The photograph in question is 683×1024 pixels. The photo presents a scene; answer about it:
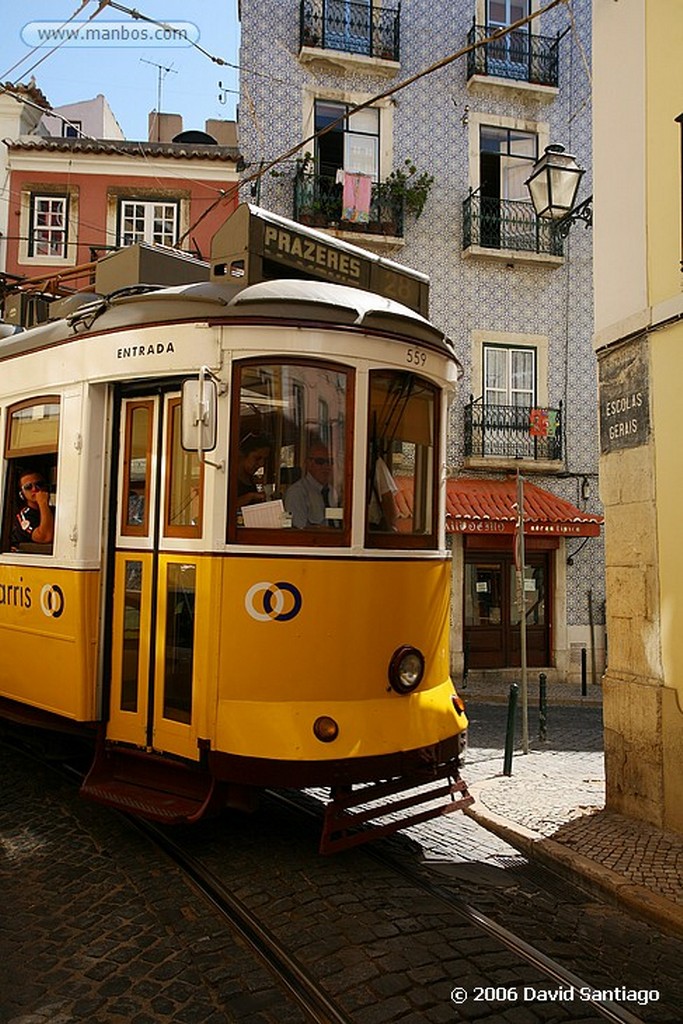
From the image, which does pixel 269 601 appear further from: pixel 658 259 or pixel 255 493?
pixel 658 259

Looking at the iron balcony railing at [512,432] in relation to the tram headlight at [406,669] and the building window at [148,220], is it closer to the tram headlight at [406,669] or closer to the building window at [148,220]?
the building window at [148,220]

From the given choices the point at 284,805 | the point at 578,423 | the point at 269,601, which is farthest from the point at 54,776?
the point at 578,423

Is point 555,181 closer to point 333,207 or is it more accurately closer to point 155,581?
point 155,581

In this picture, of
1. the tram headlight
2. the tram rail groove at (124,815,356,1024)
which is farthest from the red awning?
the tram rail groove at (124,815,356,1024)

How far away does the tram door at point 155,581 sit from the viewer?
16.3 feet

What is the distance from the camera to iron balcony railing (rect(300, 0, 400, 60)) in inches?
634

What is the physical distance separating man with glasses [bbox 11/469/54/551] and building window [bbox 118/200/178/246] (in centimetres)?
1152

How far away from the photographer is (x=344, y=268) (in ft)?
19.5

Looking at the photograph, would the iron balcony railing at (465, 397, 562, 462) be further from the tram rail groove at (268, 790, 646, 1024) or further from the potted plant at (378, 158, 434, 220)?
the tram rail groove at (268, 790, 646, 1024)

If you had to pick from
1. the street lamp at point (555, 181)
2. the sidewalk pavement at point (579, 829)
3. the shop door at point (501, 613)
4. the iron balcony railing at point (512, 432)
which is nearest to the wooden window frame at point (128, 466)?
the sidewalk pavement at point (579, 829)

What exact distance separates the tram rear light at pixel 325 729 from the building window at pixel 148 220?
13.8 meters

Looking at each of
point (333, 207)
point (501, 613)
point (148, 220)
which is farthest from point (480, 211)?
point (501, 613)

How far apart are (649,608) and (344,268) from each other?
3.27 meters

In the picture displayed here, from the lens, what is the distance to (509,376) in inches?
650
